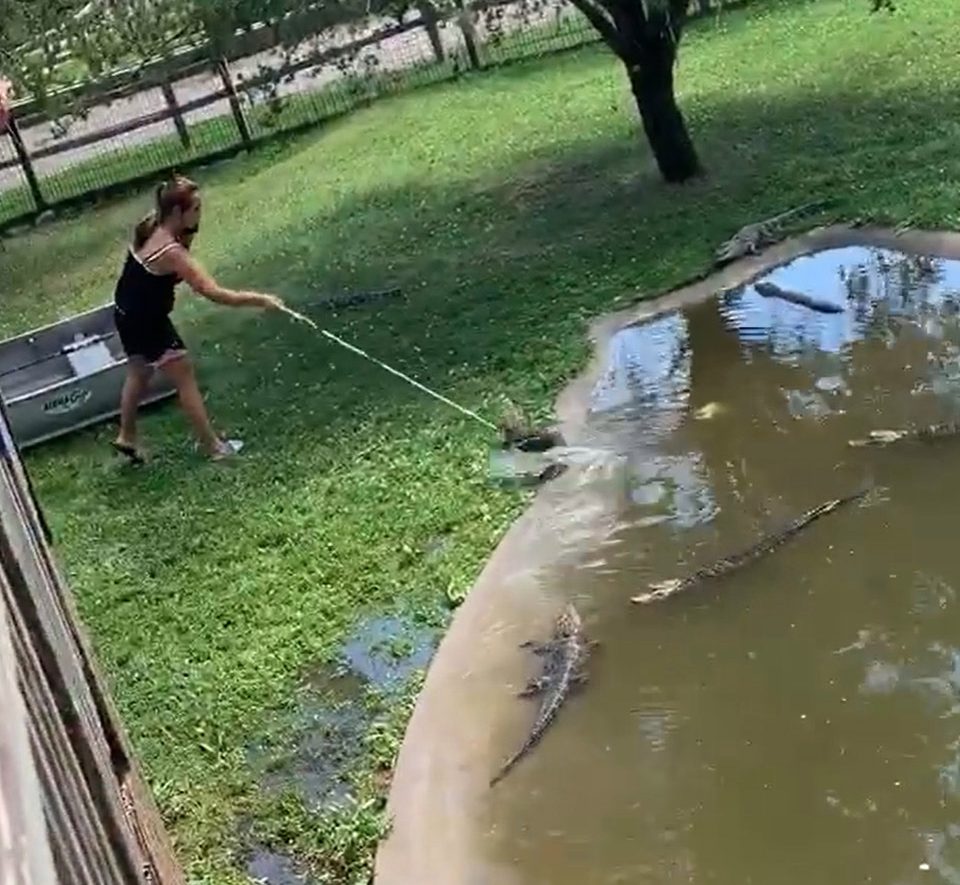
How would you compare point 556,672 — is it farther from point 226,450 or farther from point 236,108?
point 236,108

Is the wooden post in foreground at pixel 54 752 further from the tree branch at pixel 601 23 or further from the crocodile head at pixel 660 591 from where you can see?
the tree branch at pixel 601 23

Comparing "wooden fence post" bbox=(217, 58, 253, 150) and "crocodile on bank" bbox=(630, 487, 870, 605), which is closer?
"crocodile on bank" bbox=(630, 487, 870, 605)

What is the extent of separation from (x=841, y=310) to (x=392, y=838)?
4457 millimetres

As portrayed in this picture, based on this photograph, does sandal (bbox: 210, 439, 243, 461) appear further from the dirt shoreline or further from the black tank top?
the dirt shoreline

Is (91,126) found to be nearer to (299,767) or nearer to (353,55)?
(353,55)

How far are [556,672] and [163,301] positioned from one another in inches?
134

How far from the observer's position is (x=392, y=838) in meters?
4.96

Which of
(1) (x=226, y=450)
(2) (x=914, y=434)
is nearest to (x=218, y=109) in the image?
(1) (x=226, y=450)

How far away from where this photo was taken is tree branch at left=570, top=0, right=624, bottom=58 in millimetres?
10305

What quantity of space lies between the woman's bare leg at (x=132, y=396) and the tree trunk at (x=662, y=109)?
415cm

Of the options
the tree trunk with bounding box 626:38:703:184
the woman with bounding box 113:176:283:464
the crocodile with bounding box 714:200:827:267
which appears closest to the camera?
the woman with bounding box 113:176:283:464

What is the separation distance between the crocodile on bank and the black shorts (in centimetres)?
322

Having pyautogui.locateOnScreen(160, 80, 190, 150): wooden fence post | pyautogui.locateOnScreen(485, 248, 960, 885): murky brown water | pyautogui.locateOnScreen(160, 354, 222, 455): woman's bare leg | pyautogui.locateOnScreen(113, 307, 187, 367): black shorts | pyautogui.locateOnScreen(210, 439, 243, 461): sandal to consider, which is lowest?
pyautogui.locateOnScreen(485, 248, 960, 885): murky brown water

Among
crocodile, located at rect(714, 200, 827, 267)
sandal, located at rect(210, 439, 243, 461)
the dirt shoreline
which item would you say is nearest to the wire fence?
crocodile, located at rect(714, 200, 827, 267)
